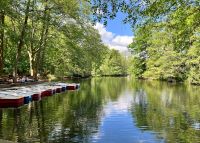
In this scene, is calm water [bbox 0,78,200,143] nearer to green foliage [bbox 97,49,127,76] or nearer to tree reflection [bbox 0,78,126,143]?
tree reflection [bbox 0,78,126,143]

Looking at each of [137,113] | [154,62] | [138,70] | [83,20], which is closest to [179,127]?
[137,113]

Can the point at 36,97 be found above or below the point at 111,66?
below

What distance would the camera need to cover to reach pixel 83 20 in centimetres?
5675

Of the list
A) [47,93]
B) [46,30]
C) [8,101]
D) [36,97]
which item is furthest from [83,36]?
[8,101]

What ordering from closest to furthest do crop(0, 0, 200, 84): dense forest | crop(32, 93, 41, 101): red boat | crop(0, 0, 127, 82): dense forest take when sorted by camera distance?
1. crop(0, 0, 200, 84): dense forest
2. crop(32, 93, 41, 101): red boat
3. crop(0, 0, 127, 82): dense forest

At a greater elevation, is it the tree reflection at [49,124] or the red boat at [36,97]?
the red boat at [36,97]

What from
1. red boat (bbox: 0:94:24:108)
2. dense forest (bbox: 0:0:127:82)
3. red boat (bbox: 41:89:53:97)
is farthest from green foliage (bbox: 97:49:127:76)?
red boat (bbox: 0:94:24:108)

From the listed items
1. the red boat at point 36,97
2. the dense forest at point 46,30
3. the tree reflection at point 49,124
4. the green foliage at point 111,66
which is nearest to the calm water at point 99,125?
the tree reflection at point 49,124

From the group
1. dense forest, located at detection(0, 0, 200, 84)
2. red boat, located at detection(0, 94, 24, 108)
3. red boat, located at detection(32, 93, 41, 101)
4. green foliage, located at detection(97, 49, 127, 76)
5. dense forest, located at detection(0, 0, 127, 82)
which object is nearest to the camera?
dense forest, located at detection(0, 0, 200, 84)

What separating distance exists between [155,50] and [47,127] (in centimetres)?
8793

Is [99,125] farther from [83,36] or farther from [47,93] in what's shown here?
[83,36]

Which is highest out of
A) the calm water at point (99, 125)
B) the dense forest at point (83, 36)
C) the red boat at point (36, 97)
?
the dense forest at point (83, 36)

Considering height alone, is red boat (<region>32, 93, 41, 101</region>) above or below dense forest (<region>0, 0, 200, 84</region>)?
below

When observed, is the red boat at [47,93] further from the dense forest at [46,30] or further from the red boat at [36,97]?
the dense forest at [46,30]
